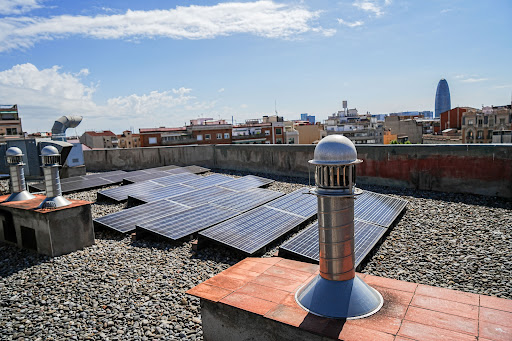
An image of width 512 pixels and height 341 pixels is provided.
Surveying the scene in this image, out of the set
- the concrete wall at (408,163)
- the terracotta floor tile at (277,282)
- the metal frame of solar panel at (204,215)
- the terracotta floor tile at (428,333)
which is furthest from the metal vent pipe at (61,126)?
the terracotta floor tile at (428,333)

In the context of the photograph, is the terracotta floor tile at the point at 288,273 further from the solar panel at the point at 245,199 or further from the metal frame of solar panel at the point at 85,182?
the metal frame of solar panel at the point at 85,182

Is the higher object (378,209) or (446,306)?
(446,306)

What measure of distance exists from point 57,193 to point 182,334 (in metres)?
5.49

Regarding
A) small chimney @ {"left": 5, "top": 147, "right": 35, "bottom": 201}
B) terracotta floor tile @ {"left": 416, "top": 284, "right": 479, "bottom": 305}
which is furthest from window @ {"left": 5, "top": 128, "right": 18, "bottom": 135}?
terracotta floor tile @ {"left": 416, "top": 284, "right": 479, "bottom": 305}

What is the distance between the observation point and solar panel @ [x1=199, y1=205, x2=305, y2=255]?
293 inches

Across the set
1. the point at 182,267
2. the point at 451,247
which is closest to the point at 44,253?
the point at 182,267

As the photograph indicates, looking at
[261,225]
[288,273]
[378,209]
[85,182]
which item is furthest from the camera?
[85,182]

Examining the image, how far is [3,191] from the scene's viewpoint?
47.0ft

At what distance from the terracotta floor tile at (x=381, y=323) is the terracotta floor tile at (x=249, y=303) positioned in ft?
3.20

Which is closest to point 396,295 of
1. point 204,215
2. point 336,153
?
point 336,153

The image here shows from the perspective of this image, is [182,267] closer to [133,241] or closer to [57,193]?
[133,241]

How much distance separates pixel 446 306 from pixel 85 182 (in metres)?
15.0

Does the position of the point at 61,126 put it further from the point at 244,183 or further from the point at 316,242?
the point at 316,242

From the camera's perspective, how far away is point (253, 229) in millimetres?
8188
